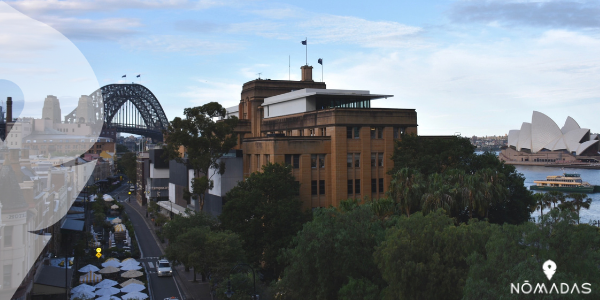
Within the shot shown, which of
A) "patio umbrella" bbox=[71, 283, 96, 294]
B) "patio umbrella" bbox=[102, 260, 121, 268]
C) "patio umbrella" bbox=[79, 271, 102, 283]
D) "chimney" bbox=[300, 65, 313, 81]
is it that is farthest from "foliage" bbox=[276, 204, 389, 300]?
"chimney" bbox=[300, 65, 313, 81]

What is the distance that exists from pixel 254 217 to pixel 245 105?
29.6 m

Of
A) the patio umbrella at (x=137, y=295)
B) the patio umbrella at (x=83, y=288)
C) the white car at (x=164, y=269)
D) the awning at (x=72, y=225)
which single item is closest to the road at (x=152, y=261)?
the white car at (x=164, y=269)

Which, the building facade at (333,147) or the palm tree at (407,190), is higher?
the building facade at (333,147)

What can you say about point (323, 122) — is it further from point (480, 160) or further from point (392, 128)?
point (480, 160)

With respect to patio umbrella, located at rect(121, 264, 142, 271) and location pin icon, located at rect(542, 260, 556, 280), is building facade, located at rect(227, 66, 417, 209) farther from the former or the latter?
location pin icon, located at rect(542, 260, 556, 280)

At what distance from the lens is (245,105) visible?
241 feet

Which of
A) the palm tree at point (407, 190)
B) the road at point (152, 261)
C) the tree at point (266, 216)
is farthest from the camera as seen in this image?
the road at point (152, 261)

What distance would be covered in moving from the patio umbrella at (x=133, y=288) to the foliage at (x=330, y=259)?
16.7m

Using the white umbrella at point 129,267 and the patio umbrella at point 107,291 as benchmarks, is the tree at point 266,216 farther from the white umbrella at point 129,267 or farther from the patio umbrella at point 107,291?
the patio umbrella at point 107,291

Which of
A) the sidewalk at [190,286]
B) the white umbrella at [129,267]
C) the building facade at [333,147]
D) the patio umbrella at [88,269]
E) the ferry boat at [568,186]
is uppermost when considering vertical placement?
the building facade at [333,147]

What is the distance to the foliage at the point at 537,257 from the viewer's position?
19.3 metres

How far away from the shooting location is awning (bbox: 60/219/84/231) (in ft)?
164

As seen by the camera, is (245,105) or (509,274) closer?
(509,274)

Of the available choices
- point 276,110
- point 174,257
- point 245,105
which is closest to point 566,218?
point 174,257
